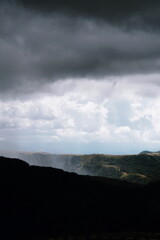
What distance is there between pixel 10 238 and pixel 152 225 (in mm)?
95037

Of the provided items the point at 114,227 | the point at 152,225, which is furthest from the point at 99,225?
the point at 152,225

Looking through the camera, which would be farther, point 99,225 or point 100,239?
point 99,225

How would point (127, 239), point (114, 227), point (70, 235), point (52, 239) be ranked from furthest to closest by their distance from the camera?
1. point (114, 227)
2. point (70, 235)
3. point (52, 239)
4. point (127, 239)

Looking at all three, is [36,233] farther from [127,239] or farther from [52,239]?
[127,239]

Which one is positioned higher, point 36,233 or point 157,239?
point 157,239

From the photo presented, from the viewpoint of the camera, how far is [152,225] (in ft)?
656

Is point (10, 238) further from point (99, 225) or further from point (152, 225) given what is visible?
point (152, 225)

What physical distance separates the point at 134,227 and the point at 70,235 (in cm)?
4402

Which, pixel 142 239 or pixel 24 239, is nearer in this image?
pixel 142 239

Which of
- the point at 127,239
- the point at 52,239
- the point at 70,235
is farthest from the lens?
the point at 70,235

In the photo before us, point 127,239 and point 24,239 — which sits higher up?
point 127,239

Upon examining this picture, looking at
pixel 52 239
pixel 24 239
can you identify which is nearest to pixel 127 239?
pixel 52 239

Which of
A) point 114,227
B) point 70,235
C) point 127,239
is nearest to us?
point 127,239

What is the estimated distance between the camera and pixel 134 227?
195750 mm
